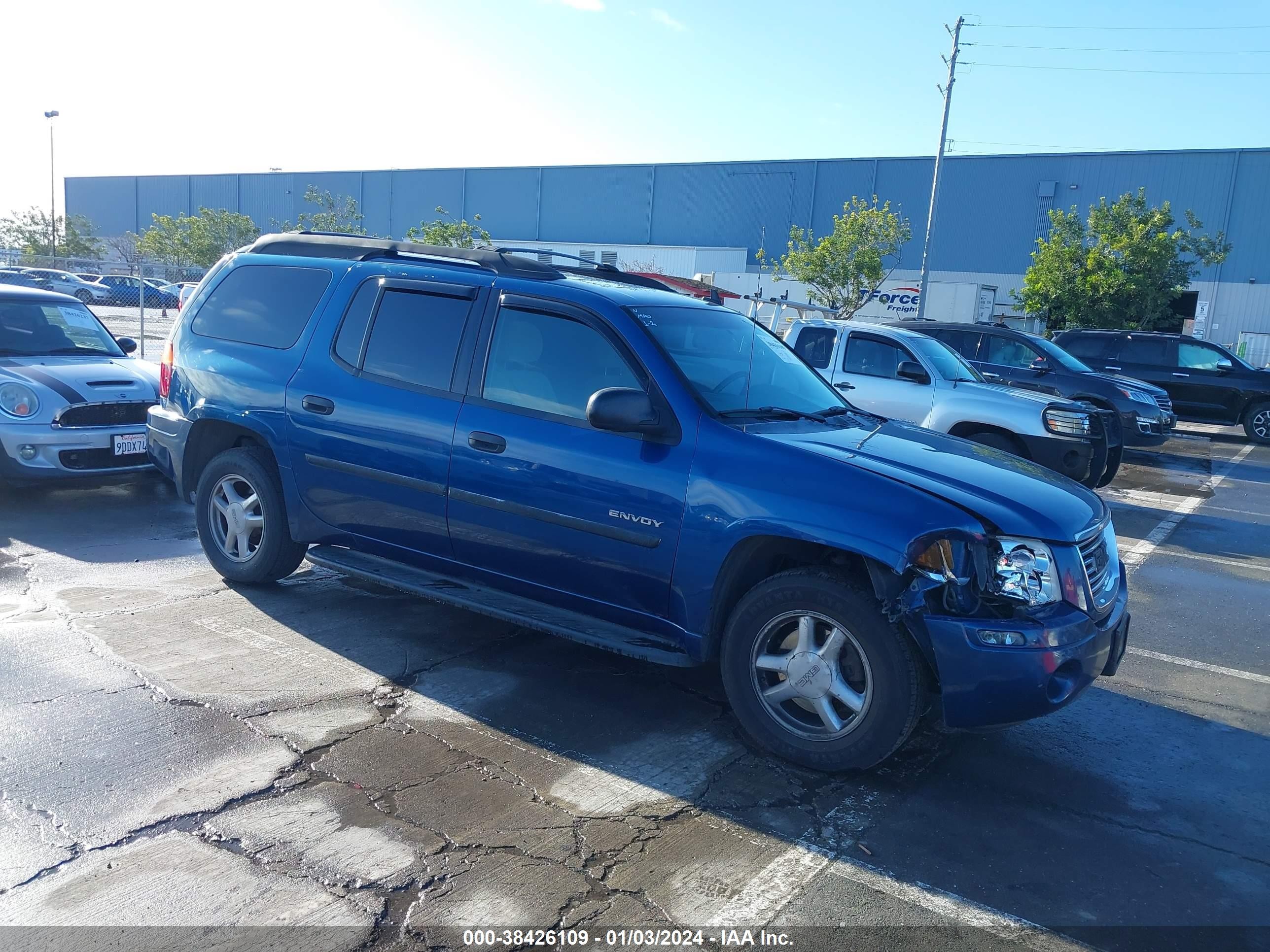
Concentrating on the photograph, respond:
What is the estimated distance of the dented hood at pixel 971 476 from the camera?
12.5ft

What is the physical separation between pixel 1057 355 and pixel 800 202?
3373 centimetres

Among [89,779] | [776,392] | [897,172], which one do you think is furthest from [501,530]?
[897,172]

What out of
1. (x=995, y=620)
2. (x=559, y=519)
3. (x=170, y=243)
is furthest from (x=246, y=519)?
(x=170, y=243)

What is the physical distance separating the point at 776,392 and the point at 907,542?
56.9 inches

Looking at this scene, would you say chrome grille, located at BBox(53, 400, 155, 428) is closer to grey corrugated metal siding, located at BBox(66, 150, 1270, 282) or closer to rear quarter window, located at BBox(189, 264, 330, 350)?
rear quarter window, located at BBox(189, 264, 330, 350)

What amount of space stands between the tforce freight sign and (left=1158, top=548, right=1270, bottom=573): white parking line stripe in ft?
70.5

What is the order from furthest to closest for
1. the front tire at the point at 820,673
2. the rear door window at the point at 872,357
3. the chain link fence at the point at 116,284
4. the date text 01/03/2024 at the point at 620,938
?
the chain link fence at the point at 116,284, the rear door window at the point at 872,357, the front tire at the point at 820,673, the date text 01/03/2024 at the point at 620,938

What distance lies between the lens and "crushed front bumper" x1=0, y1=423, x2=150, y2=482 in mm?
7668

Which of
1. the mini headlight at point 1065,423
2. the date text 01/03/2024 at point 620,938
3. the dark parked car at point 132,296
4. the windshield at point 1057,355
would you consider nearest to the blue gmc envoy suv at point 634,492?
the date text 01/03/2024 at point 620,938

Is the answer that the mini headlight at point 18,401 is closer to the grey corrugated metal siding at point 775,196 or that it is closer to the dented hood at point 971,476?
the dented hood at point 971,476

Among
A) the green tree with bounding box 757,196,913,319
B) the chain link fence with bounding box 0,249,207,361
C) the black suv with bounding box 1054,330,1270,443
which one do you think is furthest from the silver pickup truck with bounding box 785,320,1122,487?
the green tree with bounding box 757,196,913,319

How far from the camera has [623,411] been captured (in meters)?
4.08

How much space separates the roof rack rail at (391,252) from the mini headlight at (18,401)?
2875 millimetres

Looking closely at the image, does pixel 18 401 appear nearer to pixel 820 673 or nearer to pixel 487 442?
pixel 487 442
